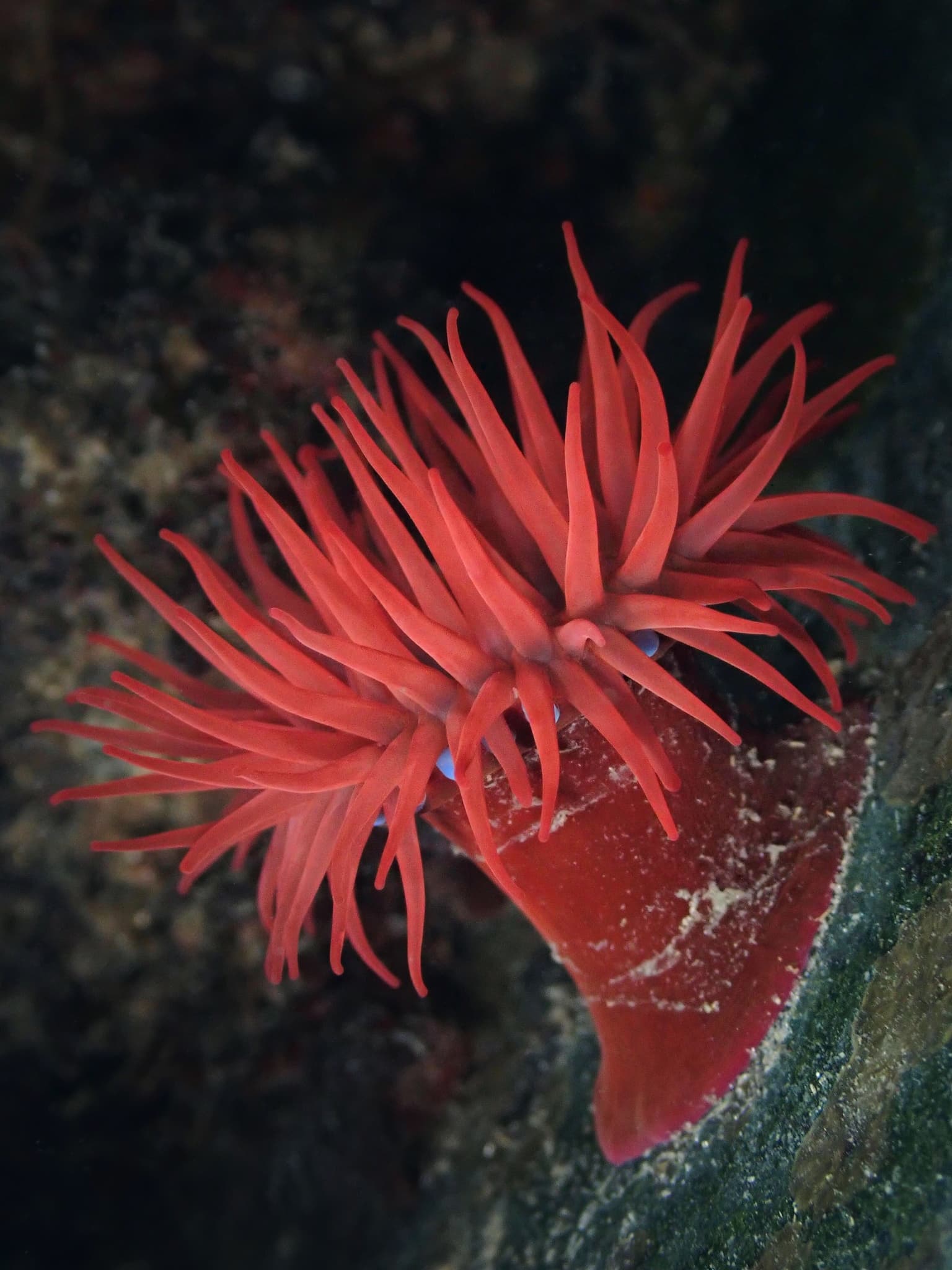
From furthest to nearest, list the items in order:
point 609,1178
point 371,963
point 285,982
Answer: point 285,982 → point 609,1178 → point 371,963

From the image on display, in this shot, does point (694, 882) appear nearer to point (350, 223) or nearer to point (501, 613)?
point (501, 613)

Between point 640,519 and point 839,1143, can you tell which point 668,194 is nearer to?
point 640,519

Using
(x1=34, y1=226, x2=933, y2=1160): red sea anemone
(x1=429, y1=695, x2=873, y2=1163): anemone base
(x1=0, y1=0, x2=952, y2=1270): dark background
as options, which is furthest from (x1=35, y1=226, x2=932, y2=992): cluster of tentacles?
(x1=0, y1=0, x2=952, y2=1270): dark background

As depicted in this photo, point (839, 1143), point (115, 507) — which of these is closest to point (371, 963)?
point (839, 1143)

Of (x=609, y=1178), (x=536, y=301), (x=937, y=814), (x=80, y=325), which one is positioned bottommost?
(x=609, y=1178)

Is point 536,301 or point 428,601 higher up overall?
point 536,301

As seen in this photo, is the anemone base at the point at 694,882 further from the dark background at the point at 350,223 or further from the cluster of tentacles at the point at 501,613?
the dark background at the point at 350,223

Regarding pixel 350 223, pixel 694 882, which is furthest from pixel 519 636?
pixel 350 223
